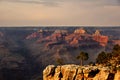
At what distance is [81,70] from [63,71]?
794 centimetres

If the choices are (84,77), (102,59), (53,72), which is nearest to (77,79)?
(84,77)

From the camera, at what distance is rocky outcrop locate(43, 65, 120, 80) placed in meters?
130

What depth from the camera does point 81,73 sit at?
13375 cm

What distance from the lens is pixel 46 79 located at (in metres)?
142

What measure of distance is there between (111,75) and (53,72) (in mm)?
23958

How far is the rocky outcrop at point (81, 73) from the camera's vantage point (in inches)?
5128

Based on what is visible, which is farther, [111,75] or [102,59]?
[102,59]

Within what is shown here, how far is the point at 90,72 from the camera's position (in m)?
133

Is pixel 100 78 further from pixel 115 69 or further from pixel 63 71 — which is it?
pixel 63 71

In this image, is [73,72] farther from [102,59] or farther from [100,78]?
[102,59]

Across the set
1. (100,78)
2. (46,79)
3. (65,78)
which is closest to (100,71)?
(100,78)

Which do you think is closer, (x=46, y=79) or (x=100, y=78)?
(x=100, y=78)

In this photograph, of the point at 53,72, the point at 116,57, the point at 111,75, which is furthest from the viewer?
the point at 116,57

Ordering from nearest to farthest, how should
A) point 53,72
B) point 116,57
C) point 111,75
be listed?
point 111,75 < point 53,72 < point 116,57
